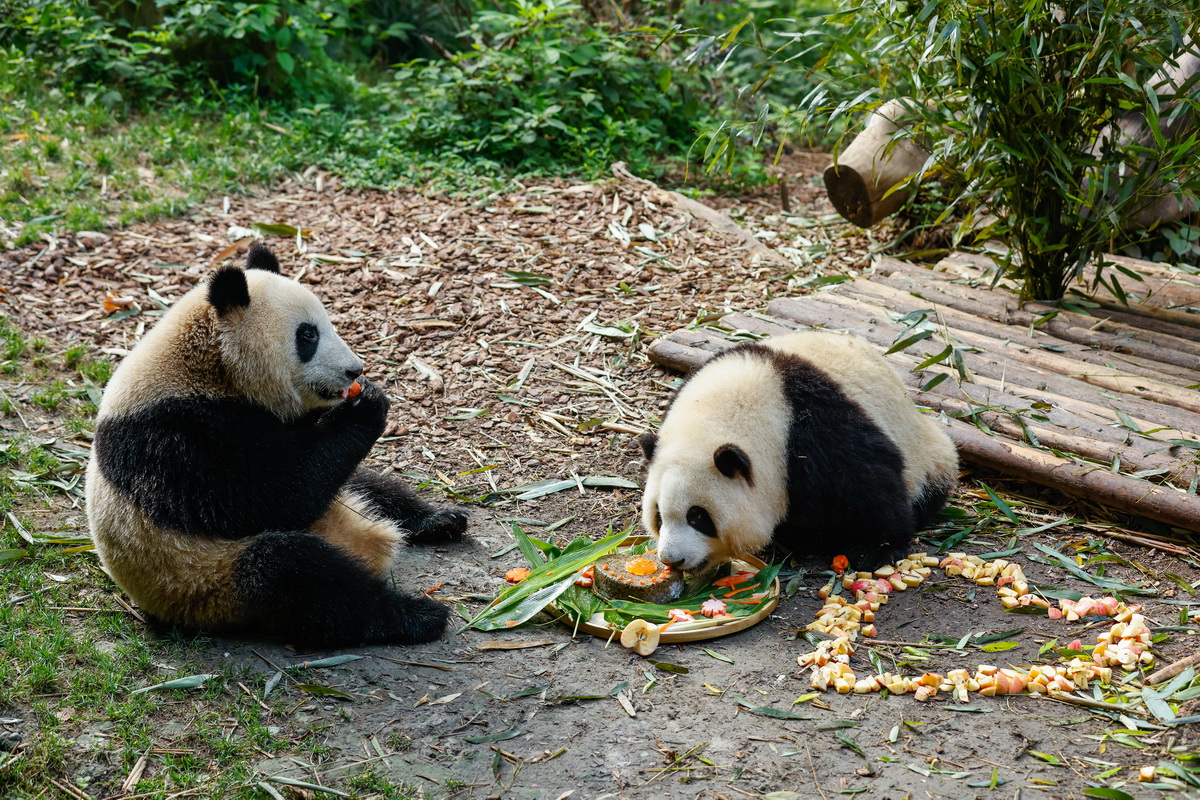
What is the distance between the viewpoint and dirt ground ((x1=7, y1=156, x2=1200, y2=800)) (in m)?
3.11

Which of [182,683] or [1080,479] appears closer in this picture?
[182,683]

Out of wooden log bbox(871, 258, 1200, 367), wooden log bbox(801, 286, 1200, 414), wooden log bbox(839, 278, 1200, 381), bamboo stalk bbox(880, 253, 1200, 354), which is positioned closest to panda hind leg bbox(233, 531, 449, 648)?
wooden log bbox(801, 286, 1200, 414)

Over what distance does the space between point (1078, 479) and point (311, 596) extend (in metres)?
3.57

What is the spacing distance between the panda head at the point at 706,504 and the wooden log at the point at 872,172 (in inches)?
156

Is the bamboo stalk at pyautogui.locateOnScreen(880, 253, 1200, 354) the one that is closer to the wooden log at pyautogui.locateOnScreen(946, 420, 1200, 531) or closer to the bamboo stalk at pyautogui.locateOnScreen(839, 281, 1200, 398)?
the bamboo stalk at pyautogui.locateOnScreen(839, 281, 1200, 398)

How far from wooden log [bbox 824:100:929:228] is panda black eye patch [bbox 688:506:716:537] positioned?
411cm

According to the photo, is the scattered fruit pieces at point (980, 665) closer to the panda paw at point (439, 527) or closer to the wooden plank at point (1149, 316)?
the panda paw at point (439, 527)

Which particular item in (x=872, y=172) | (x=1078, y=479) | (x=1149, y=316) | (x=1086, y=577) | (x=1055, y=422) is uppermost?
(x=872, y=172)

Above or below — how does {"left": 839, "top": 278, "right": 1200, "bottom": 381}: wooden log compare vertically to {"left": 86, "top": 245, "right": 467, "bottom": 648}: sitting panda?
above

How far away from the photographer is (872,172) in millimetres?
7379

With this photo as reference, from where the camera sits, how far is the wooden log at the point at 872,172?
741 cm

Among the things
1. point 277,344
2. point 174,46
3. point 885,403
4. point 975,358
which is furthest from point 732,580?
point 174,46

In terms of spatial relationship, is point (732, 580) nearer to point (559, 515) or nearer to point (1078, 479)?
point (559, 515)

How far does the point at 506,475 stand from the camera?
525 cm
